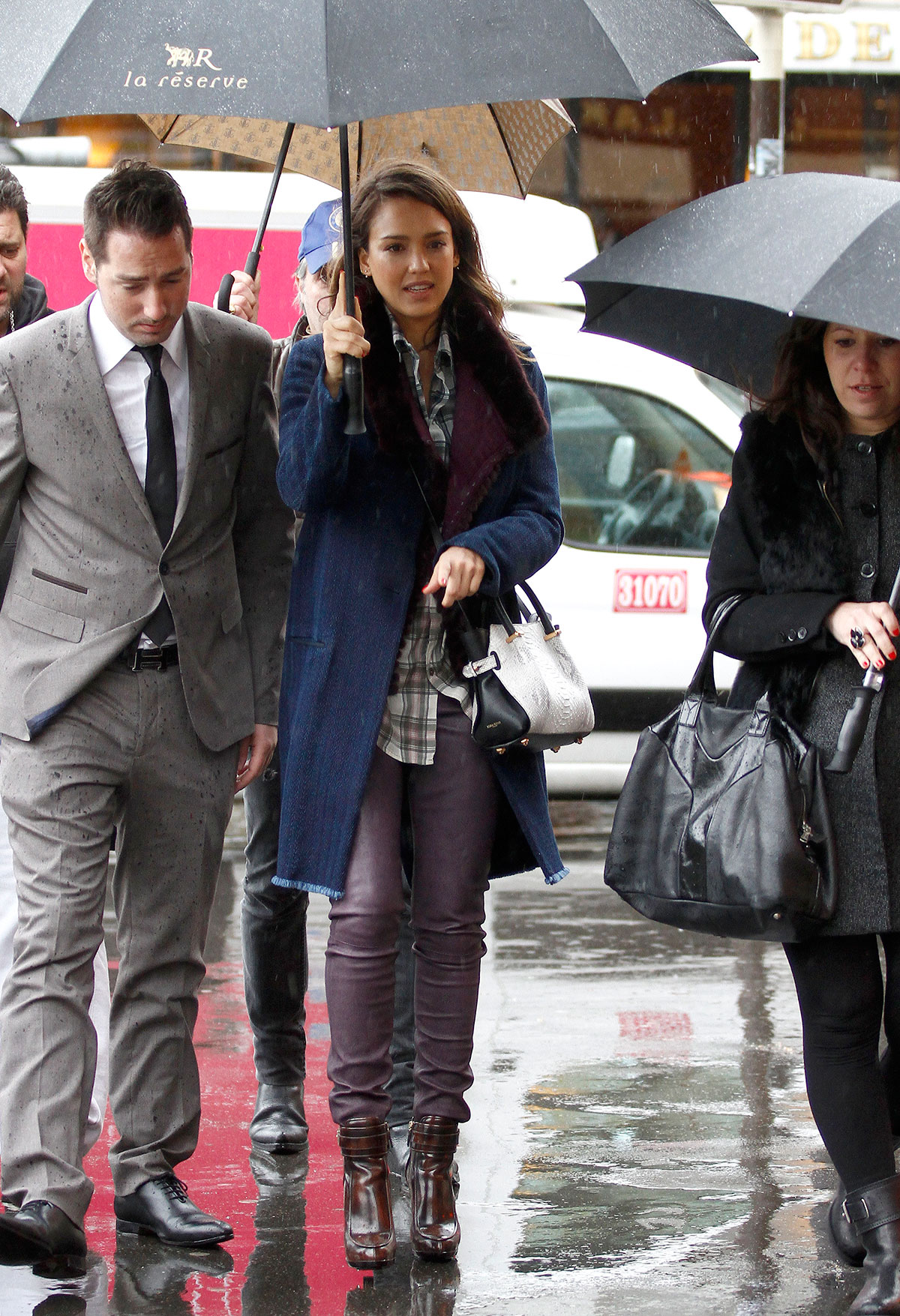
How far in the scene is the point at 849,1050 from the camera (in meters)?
3.64

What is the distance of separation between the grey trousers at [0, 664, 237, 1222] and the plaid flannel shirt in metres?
0.41

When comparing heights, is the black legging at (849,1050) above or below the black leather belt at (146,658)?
below

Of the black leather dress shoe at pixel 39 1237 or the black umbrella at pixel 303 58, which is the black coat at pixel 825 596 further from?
the black leather dress shoe at pixel 39 1237

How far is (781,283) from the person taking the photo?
3543 mm

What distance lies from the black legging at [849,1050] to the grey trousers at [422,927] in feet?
2.15

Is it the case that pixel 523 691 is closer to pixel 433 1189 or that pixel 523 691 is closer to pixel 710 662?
pixel 710 662

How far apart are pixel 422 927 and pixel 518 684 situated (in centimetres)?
53

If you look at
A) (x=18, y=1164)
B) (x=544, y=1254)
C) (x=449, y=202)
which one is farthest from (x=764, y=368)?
(x=18, y=1164)

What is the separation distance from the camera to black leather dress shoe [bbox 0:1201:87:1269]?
3.39m

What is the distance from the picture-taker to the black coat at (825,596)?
3596 millimetres

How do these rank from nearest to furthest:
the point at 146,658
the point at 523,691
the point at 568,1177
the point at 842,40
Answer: the point at 523,691 → the point at 146,658 → the point at 568,1177 → the point at 842,40

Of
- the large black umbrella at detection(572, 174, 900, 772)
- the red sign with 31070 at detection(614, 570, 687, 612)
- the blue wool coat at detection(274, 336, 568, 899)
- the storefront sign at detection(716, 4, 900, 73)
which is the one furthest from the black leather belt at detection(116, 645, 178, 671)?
the storefront sign at detection(716, 4, 900, 73)

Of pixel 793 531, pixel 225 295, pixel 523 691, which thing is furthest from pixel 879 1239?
pixel 225 295

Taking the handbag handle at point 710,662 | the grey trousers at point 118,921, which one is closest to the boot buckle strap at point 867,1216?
the handbag handle at point 710,662
